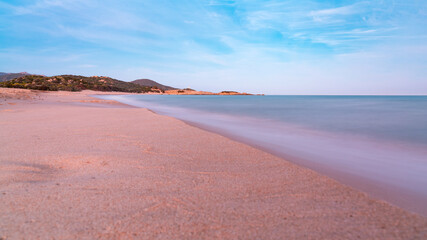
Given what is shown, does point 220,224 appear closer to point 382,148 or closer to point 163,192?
point 163,192

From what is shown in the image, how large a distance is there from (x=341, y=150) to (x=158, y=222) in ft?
17.2

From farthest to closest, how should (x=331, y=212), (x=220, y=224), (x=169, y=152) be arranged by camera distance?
(x=169, y=152) < (x=331, y=212) < (x=220, y=224)

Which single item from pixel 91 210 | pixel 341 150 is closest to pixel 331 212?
pixel 91 210

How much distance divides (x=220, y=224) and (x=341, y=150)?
490 cm

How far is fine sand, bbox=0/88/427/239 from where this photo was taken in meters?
1.84

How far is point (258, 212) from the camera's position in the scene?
2.13 m

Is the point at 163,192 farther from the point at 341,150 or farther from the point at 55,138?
the point at 341,150

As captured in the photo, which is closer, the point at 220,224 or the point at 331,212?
the point at 220,224

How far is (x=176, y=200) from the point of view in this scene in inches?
91.7

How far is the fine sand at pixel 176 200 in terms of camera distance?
1.84 metres

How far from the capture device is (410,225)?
205cm

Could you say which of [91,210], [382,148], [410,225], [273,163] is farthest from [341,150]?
[91,210]

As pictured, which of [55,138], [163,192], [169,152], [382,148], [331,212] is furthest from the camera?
[382,148]

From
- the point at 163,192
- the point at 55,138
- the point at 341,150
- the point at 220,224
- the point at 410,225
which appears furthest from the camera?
the point at 341,150
